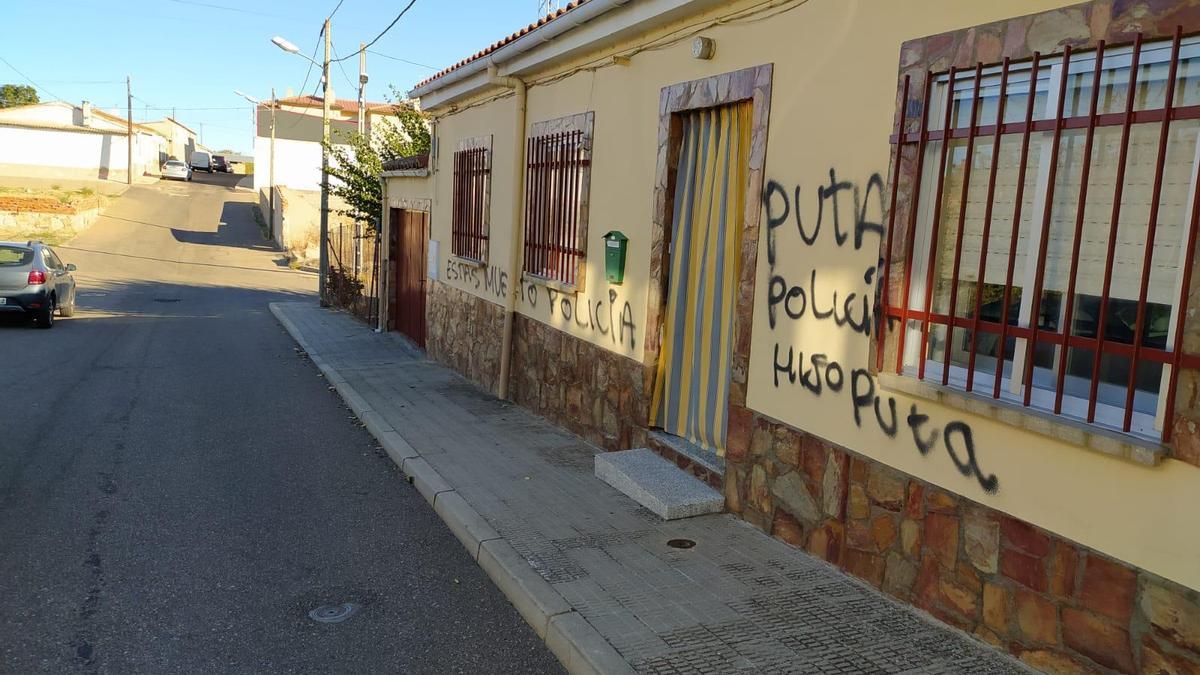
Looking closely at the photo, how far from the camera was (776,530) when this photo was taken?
5.14m

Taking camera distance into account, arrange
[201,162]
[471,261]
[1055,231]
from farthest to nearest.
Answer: [201,162] → [471,261] → [1055,231]

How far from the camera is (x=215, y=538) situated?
5.25 metres

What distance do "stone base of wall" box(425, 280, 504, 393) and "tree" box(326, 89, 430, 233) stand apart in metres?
6.71

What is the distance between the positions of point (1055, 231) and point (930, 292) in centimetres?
70

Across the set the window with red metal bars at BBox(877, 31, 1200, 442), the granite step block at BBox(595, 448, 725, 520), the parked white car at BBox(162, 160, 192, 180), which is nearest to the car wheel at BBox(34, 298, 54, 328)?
the granite step block at BBox(595, 448, 725, 520)

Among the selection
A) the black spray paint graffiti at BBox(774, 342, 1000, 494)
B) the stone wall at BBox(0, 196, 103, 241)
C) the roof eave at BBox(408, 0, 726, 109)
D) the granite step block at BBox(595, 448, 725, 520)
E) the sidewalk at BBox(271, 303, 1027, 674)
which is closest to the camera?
the sidewalk at BBox(271, 303, 1027, 674)

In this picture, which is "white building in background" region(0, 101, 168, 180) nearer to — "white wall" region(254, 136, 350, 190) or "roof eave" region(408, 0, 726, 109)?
"white wall" region(254, 136, 350, 190)

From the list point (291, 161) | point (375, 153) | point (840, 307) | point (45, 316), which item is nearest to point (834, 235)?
point (840, 307)

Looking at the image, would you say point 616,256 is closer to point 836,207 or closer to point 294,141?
point 836,207

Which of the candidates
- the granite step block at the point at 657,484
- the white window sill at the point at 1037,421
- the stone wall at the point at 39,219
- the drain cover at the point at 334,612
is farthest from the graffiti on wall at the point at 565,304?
the stone wall at the point at 39,219

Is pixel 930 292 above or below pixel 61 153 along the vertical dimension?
below

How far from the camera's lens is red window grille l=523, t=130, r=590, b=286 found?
7.97 metres

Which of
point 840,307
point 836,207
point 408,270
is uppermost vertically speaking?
point 836,207

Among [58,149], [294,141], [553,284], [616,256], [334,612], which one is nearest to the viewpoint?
[334,612]
